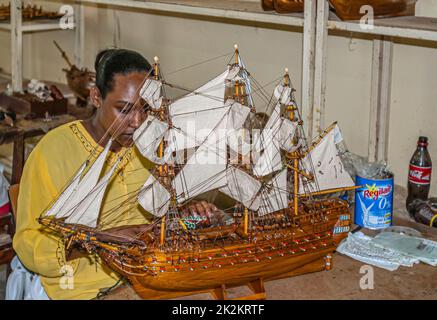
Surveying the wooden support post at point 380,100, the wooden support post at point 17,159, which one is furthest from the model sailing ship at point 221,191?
the wooden support post at point 17,159

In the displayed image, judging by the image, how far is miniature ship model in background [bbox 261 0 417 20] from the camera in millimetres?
2270

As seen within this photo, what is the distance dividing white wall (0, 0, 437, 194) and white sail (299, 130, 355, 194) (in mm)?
762

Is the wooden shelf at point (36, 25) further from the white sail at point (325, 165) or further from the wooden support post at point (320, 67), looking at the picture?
the white sail at point (325, 165)

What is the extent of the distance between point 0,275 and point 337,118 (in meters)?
1.92

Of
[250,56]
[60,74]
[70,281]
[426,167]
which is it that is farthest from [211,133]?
[60,74]

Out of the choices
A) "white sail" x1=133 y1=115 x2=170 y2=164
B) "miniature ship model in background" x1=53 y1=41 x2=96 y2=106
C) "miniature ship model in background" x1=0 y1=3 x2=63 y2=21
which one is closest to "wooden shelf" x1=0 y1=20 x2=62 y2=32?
"miniature ship model in background" x1=0 y1=3 x2=63 y2=21

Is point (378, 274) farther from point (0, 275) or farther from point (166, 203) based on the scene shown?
point (0, 275)

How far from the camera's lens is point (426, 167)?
253 cm

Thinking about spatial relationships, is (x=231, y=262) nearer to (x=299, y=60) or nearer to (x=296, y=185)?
(x=296, y=185)

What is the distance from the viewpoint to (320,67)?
2389 mm

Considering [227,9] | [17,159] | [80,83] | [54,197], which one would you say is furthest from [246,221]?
[80,83]

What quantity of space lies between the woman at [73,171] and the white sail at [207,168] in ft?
0.77

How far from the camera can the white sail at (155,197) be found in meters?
1.75
